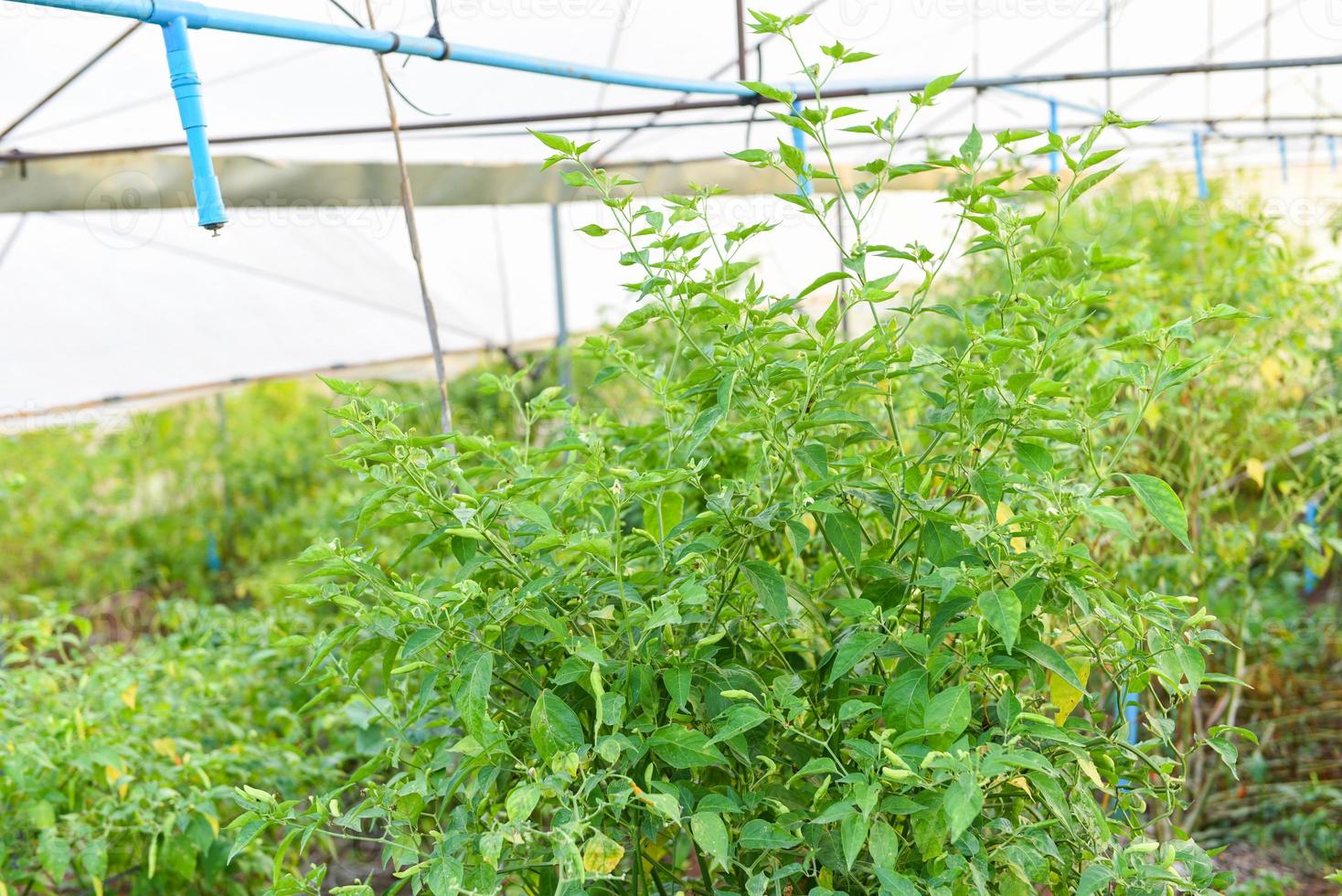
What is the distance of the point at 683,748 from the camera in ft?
3.89

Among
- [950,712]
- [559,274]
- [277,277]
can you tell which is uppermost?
[277,277]

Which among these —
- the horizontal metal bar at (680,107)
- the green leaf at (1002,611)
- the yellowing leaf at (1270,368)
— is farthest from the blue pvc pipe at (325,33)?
the yellowing leaf at (1270,368)

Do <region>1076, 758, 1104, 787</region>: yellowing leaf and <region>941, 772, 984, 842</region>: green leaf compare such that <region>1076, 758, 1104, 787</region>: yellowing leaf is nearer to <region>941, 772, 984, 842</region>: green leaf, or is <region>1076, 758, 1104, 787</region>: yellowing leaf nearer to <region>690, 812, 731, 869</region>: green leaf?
<region>941, 772, 984, 842</region>: green leaf

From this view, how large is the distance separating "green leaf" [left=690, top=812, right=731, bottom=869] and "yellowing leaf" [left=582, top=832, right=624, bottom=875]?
81 mm

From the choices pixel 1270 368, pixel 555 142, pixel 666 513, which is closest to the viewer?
pixel 555 142

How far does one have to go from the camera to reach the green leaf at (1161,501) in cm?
111

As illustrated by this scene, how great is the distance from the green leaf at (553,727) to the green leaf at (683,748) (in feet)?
0.27

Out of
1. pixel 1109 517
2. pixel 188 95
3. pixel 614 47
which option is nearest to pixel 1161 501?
pixel 1109 517

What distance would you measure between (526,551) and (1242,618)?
80.2 inches

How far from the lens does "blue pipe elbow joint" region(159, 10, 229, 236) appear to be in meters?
1.56

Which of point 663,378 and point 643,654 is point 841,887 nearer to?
point 643,654

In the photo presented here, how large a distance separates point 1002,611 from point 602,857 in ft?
1.55

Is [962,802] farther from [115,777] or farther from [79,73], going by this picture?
[79,73]

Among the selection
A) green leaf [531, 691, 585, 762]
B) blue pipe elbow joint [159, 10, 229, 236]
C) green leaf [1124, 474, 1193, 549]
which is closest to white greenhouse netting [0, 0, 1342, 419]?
blue pipe elbow joint [159, 10, 229, 236]
